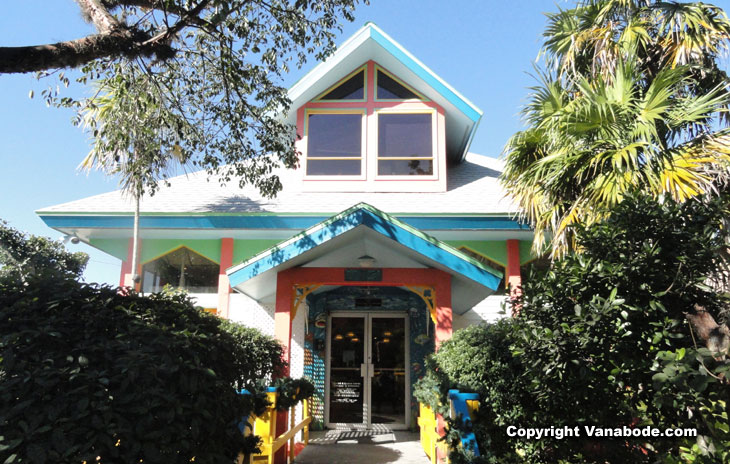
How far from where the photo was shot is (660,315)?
3463 millimetres

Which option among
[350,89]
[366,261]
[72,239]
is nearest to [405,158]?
[350,89]

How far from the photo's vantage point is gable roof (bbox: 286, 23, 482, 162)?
11852mm

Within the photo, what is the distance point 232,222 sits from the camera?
34.8 feet

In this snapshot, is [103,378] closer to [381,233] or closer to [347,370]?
[381,233]

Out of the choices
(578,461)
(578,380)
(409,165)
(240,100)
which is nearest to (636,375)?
(578,380)

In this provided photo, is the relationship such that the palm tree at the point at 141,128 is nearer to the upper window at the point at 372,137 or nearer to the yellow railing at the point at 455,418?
the upper window at the point at 372,137

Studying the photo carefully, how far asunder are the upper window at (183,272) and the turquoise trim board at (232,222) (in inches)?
42.9

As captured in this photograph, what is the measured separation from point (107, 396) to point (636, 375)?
Result: 3.23m

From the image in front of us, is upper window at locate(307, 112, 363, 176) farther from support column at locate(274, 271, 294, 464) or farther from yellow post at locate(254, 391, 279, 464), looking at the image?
yellow post at locate(254, 391, 279, 464)

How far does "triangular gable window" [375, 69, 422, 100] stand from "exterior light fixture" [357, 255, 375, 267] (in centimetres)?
555

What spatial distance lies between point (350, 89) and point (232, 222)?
→ 181 inches

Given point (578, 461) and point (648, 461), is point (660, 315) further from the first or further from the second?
point (578, 461)

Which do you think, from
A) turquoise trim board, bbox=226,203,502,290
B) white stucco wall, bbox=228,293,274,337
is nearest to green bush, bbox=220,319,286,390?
turquoise trim board, bbox=226,203,502,290

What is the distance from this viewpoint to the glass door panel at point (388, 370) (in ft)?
35.8
